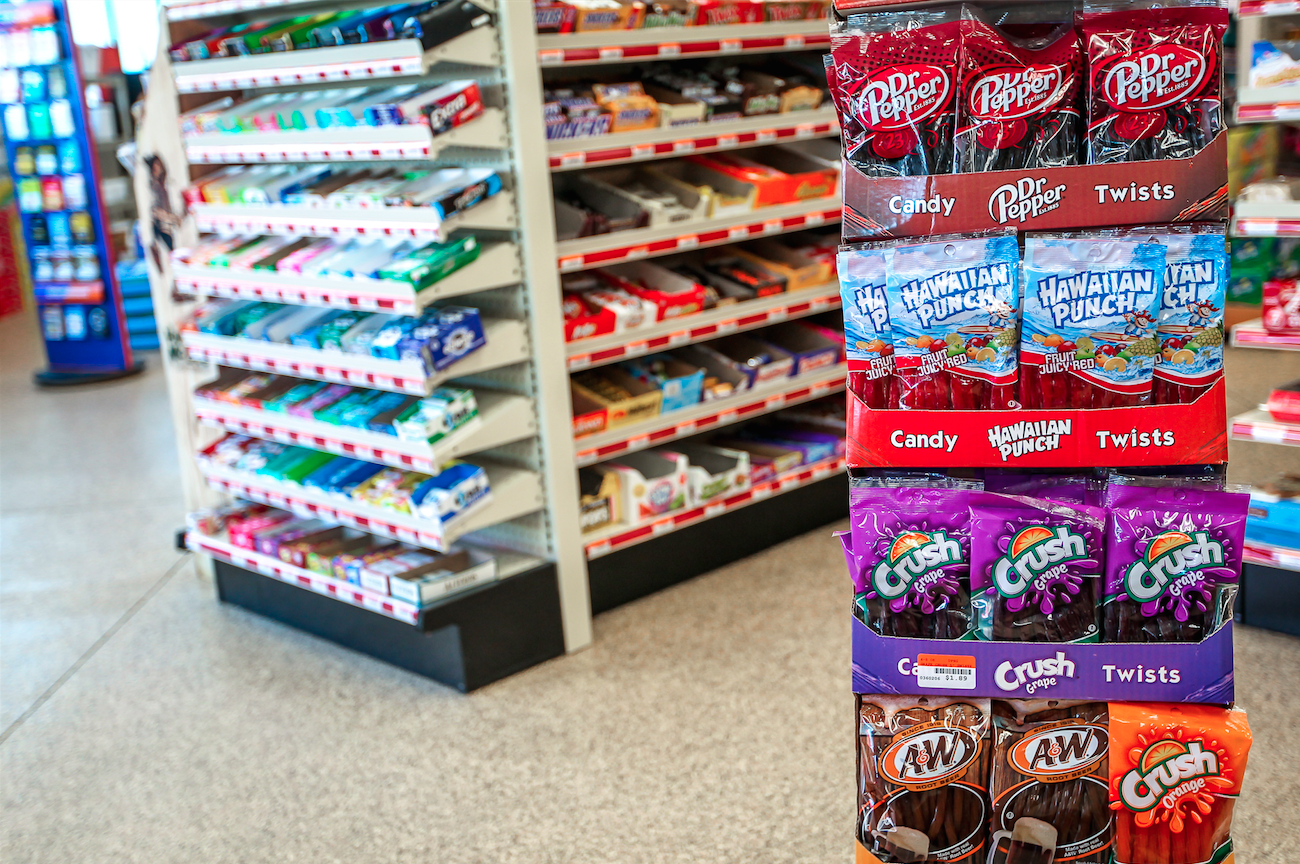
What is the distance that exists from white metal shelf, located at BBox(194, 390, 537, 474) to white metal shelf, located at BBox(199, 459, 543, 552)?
138 millimetres

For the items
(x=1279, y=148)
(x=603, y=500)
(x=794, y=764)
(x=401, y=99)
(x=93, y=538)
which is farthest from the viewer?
(x=1279, y=148)

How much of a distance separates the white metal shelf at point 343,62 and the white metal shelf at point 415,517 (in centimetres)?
124

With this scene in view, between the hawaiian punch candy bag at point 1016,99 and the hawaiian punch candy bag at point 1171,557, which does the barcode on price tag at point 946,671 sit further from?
the hawaiian punch candy bag at point 1016,99

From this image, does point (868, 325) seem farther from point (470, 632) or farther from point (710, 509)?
point (710, 509)

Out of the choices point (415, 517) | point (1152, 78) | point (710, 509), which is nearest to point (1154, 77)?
point (1152, 78)

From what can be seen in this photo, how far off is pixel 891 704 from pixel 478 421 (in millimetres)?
2092

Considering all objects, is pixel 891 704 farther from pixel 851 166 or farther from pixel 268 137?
pixel 268 137

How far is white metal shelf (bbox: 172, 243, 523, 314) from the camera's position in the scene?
3.26 meters

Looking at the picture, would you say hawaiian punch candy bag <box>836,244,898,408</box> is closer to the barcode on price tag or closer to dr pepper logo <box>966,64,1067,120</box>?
dr pepper logo <box>966,64,1067,120</box>

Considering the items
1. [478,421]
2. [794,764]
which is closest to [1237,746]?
[794,764]

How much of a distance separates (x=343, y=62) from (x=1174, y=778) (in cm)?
282

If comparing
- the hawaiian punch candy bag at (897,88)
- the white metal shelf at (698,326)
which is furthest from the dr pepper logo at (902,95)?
the white metal shelf at (698,326)

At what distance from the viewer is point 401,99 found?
3.34 meters

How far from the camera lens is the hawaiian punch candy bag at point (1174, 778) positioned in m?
1.50
